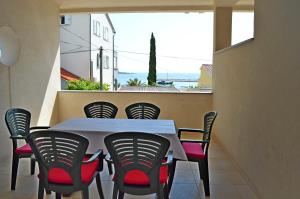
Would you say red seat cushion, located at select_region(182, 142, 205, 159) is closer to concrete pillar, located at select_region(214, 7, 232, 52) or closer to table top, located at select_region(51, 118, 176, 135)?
table top, located at select_region(51, 118, 176, 135)

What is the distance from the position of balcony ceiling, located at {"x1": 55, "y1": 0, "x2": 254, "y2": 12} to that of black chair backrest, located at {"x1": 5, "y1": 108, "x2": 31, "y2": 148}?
313 centimetres

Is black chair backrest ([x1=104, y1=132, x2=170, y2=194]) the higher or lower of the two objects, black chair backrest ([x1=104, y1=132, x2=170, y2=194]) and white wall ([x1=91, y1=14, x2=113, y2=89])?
the lower

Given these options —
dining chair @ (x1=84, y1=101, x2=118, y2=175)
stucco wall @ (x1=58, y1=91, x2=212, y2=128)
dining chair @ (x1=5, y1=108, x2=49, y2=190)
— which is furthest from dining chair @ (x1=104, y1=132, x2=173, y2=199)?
stucco wall @ (x1=58, y1=91, x2=212, y2=128)

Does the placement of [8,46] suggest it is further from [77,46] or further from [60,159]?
[77,46]

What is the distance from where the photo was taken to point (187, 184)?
362cm

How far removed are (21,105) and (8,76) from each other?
579 mm

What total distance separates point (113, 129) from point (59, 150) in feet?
2.84

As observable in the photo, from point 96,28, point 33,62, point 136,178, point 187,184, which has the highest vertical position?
point 96,28

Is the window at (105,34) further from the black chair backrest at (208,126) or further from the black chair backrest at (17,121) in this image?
the black chair backrest at (208,126)

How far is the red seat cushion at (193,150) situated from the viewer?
3.29 metres

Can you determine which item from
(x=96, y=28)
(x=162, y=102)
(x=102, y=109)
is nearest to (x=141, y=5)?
(x=162, y=102)

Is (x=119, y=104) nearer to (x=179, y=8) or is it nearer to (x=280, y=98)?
(x=179, y=8)

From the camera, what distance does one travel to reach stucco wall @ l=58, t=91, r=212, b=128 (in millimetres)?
6449

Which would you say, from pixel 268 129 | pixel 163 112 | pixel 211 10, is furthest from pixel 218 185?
pixel 211 10
